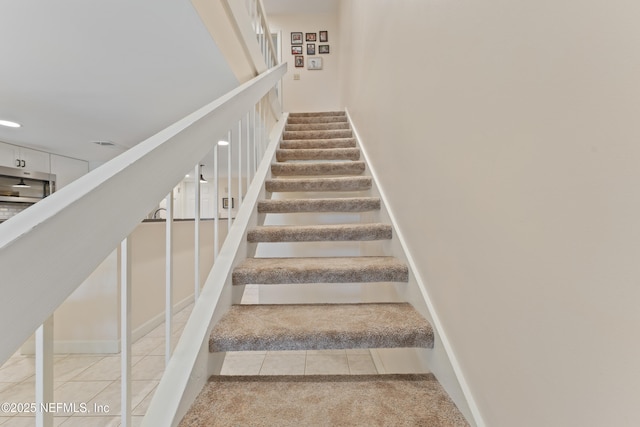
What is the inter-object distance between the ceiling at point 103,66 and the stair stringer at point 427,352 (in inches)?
54.6

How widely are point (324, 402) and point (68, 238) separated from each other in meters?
0.79

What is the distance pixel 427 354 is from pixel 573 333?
2.20ft

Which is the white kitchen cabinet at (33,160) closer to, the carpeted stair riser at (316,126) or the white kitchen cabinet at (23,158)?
the white kitchen cabinet at (23,158)

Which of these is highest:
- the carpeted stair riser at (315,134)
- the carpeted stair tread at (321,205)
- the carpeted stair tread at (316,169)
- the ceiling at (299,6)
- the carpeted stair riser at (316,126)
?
the ceiling at (299,6)

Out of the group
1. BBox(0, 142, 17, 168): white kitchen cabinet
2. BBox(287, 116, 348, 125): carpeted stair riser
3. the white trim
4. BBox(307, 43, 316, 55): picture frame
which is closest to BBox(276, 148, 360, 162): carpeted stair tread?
BBox(287, 116, 348, 125): carpeted stair riser

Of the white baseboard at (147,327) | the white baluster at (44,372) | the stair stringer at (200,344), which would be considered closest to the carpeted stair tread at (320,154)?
the stair stringer at (200,344)

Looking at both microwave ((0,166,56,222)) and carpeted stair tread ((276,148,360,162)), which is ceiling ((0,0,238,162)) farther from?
carpeted stair tread ((276,148,360,162))

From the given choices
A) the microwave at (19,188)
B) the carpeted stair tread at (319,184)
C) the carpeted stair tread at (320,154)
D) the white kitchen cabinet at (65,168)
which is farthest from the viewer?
the white kitchen cabinet at (65,168)

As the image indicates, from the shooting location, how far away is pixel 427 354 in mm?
1080

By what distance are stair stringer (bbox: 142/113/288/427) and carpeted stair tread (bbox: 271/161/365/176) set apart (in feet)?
2.81

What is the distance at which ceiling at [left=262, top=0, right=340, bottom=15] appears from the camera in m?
4.55

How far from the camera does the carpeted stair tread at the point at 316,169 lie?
237cm

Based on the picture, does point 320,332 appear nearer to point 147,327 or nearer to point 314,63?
point 147,327

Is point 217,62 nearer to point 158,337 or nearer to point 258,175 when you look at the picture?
point 258,175
